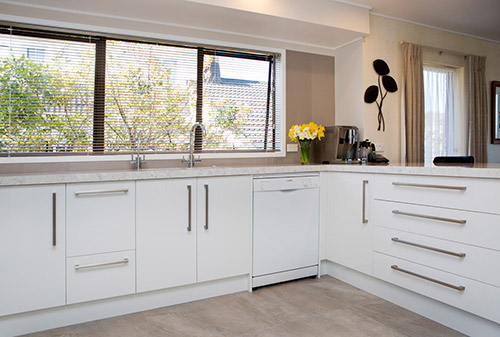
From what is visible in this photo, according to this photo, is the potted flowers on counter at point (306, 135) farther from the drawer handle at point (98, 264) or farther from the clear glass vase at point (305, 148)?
the drawer handle at point (98, 264)

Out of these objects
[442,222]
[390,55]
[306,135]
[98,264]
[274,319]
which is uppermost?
[390,55]

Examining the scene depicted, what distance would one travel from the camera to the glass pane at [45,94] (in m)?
2.56

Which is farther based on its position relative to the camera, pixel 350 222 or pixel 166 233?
pixel 350 222

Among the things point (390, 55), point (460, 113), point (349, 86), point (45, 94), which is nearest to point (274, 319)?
A: point (45, 94)

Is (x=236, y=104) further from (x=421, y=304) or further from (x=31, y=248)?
(x=421, y=304)

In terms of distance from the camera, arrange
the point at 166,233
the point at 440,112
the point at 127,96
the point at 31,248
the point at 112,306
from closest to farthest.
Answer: the point at 31,248, the point at 112,306, the point at 166,233, the point at 127,96, the point at 440,112

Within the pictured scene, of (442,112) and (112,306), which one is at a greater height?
(442,112)

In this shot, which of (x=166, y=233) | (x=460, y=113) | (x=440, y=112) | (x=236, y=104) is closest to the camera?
(x=166, y=233)

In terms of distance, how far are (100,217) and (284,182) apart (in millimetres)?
1368

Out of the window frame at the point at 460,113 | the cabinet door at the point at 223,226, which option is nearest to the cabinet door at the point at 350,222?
the cabinet door at the point at 223,226

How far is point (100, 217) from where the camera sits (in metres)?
Answer: 2.25

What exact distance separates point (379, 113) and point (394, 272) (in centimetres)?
176

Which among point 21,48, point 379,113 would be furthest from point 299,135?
point 21,48

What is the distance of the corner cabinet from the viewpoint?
239 cm
